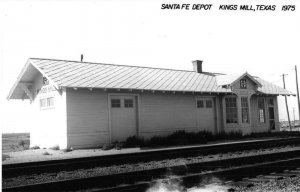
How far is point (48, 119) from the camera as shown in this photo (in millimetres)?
17688

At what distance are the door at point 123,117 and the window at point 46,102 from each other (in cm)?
301

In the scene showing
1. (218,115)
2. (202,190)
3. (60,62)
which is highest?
(60,62)

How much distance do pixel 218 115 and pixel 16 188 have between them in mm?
16591

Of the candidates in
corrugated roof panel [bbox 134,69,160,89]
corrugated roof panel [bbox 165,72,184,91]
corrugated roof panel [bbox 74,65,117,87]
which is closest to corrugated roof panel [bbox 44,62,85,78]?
corrugated roof panel [bbox 74,65,117,87]

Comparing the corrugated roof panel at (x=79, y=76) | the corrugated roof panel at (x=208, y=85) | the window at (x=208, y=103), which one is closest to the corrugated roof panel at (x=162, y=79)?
the corrugated roof panel at (x=208, y=85)

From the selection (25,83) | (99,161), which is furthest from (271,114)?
(99,161)

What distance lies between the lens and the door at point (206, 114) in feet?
67.7

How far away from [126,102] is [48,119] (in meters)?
3.97

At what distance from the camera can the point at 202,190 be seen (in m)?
6.40

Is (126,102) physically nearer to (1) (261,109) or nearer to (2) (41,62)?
(2) (41,62)

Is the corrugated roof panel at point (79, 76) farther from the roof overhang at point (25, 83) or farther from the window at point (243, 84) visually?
the window at point (243, 84)

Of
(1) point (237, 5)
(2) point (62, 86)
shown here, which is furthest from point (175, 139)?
Result: (1) point (237, 5)

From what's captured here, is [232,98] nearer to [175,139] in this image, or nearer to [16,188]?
[175,139]

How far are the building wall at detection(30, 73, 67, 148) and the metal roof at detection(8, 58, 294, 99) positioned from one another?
0.82m
